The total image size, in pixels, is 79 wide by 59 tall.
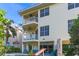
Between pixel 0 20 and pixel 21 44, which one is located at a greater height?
pixel 0 20

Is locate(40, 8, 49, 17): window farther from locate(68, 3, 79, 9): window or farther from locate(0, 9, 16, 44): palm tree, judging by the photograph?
locate(0, 9, 16, 44): palm tree

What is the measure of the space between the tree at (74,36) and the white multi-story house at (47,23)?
95mm

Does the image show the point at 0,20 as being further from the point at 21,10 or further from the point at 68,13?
the point at 68,13

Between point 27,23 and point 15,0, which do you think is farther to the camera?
point 27,23

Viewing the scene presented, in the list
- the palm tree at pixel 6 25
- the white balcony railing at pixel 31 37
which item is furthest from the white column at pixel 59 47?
the palm tree at pixel 6 25

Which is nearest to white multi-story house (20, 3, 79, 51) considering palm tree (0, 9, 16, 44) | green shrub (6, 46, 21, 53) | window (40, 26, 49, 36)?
window (40, 26, 49, 36)

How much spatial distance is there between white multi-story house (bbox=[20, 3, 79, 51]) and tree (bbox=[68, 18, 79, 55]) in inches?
3.8

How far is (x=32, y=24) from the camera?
6723mm

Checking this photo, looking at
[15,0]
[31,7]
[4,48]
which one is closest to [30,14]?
[31,7]

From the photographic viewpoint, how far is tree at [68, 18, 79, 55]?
6234 mm

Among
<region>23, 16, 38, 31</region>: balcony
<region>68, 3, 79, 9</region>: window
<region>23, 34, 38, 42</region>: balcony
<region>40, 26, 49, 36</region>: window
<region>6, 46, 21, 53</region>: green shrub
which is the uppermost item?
<region>68, 3, 79, 9</region>: window

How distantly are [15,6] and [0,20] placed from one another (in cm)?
48

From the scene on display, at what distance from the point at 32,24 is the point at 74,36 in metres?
1.14

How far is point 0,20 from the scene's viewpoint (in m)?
6.31
